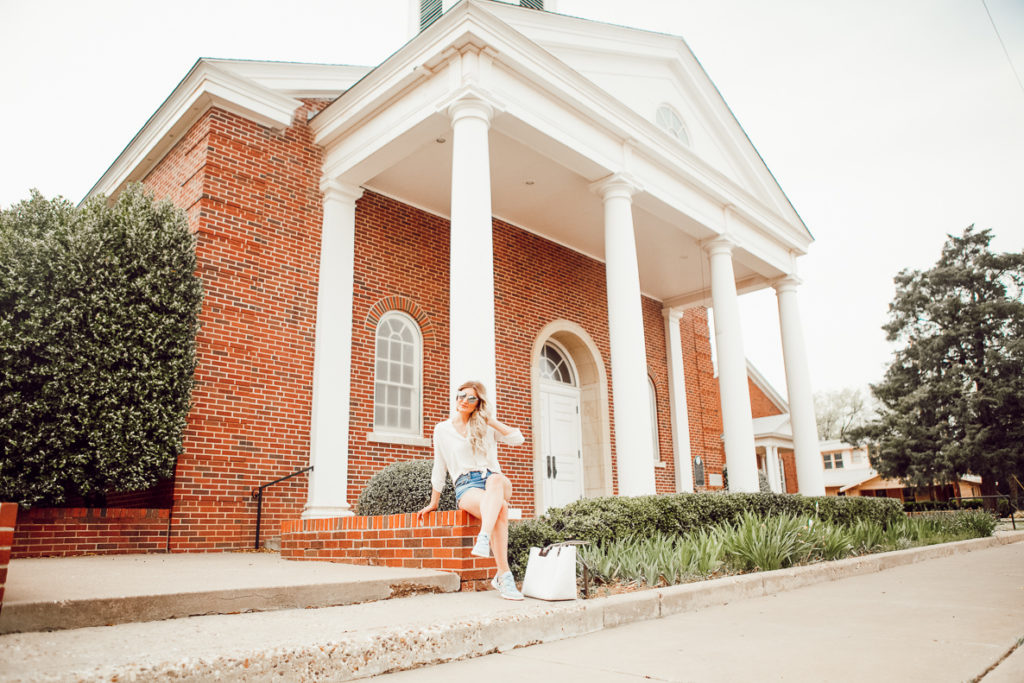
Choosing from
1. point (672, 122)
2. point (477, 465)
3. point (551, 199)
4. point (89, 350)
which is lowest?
point (477, 465)

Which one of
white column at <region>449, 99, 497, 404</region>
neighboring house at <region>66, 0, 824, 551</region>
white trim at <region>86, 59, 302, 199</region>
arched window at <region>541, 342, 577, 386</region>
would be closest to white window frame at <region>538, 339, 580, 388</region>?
arched window at <region>541, 342, 577, 386</region>

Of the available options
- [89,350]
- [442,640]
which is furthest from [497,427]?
[89,350]

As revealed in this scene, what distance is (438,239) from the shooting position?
12148 mm

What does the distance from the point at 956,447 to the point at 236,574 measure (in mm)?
23847

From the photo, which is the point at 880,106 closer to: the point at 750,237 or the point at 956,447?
the point at 750,237

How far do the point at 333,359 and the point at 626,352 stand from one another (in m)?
4.24

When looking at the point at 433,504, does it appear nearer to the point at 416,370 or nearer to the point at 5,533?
the point at 5,533

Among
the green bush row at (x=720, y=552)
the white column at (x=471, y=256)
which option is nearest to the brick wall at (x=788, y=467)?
the green bush row at (x=720, y=552)

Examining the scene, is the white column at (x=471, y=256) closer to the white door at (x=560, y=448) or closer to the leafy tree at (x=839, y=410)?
the white door at (x=560, y=448)

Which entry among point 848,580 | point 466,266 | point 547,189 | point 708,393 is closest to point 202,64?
point 466,266

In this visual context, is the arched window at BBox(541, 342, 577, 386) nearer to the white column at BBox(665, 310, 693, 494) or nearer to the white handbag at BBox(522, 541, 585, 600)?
the white column at BBox(665, 310, 693, 494)

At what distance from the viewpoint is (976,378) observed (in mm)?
23109

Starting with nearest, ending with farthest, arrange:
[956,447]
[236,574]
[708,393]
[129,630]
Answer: [129,630] < [236,574] < [708,393] < [956,447]

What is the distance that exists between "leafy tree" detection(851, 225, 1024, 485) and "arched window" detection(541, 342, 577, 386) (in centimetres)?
1507
